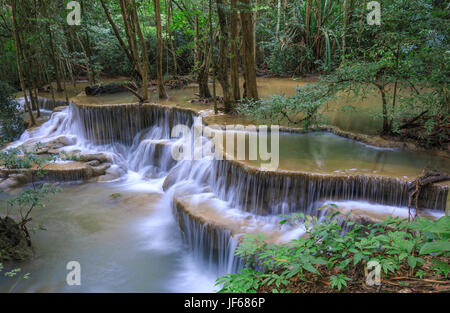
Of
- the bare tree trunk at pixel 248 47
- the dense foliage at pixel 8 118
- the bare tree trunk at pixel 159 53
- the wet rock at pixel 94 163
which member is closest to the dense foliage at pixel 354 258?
the bare tree trunk at pixel 248 47

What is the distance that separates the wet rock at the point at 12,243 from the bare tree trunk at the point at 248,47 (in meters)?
6.26

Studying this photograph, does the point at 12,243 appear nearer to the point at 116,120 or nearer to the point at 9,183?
the point at 9,183

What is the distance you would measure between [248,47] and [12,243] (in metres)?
6.99

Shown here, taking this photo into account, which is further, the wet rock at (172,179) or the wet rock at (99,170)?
the wet rock at (99,170)

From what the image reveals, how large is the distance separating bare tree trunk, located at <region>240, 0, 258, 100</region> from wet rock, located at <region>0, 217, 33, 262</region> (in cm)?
626

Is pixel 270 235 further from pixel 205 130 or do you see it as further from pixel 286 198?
pixel 205 130

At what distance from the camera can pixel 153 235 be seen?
21.3 feet

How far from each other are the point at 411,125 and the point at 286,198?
11.3ft

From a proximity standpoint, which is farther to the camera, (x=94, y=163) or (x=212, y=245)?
(x=94, y=163)

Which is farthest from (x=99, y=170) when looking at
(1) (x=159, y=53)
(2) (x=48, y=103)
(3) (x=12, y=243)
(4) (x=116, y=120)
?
(2) (x=48, y=103)

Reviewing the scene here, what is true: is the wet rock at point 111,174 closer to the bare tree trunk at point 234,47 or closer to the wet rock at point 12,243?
the wet rock at point 12,243

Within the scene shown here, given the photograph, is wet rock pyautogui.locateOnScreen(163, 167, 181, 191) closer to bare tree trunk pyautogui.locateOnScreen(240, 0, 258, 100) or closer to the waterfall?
the waterfall

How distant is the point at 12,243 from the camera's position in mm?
5547

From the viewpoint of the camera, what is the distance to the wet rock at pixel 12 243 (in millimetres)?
5414
